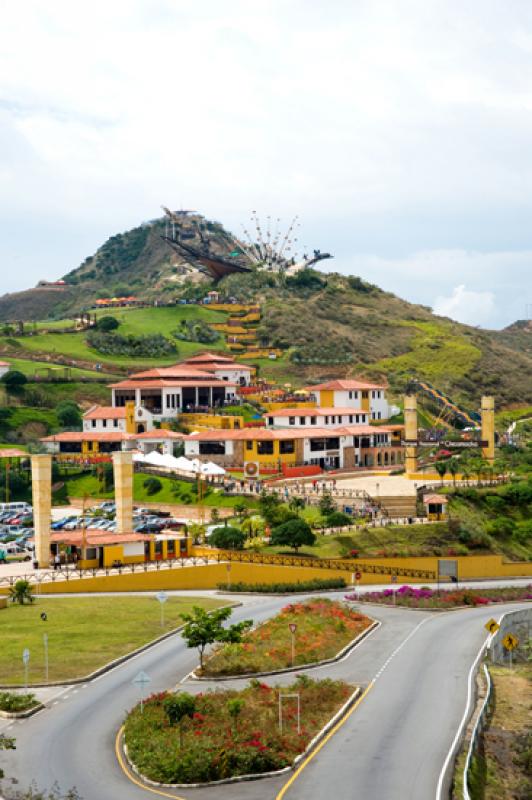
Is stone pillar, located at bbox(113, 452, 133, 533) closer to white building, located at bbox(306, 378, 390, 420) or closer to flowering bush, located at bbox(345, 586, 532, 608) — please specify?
flowering bush, located at bbox(345, 586, 532, 608)

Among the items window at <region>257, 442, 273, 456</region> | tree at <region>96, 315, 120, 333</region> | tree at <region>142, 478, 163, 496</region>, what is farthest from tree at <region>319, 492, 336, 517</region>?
tree at <region>96, 315, 120, 333</region>

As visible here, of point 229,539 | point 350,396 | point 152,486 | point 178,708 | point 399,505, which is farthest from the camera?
point 350,396

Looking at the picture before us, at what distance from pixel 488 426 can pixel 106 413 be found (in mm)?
38309

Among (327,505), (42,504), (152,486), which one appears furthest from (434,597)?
(152,486)

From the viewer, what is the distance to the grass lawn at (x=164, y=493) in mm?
85750

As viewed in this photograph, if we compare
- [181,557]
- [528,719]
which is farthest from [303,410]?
[528,719]

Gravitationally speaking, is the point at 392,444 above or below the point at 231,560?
above

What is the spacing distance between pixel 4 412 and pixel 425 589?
61.7 m

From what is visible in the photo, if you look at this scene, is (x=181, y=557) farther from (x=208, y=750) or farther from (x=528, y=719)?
(x=208, y=750)

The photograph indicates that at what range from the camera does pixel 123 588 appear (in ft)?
214

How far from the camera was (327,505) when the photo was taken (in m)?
80.3

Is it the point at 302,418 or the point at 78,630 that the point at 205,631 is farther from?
the point at 302,418

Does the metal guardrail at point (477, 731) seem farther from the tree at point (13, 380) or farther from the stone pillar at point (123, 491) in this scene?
the tree at point (13, 380)

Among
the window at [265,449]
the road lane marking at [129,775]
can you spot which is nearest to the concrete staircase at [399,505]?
the window at [265,449]
